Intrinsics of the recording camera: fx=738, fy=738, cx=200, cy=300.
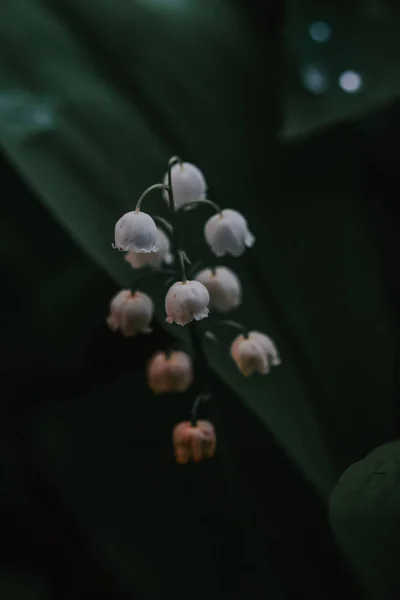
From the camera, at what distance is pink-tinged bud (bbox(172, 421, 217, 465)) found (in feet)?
2.38

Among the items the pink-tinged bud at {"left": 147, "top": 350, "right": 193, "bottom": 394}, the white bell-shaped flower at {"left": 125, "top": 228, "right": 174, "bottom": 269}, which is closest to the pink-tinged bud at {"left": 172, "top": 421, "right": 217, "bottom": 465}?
the pink-tinged bud at {"left": 147, "top": 350, "right": 193, "bottom": 394}

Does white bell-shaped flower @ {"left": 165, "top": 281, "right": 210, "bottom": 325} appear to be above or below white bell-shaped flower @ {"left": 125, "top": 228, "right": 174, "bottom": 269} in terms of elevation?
below

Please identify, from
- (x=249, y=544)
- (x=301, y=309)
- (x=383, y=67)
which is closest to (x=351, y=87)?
(x=383, y=67)

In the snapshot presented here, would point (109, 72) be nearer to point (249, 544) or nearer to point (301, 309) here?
point (301, 309)

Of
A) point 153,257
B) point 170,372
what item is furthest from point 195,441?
point 153,257

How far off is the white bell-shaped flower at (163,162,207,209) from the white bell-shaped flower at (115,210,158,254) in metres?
0.08

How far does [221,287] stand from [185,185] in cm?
11

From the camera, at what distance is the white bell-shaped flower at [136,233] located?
64 centimetres

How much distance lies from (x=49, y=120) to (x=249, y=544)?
1.79 feet

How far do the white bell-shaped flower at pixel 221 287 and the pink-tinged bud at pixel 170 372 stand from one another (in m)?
0.07

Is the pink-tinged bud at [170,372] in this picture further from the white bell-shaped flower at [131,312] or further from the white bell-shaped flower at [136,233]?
the white bell-shaped flower at [136,233]

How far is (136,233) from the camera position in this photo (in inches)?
25.2

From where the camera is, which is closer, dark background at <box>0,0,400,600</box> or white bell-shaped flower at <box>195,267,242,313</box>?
white bell-shaped flower at <box>195,267,242,313</box>

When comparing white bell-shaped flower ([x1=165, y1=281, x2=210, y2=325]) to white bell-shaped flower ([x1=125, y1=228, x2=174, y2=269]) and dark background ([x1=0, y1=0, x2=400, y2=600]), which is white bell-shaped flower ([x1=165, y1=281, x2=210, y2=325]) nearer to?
white bell-shaped flower ([x1=125, y1=228, x2=174, y2=269])
